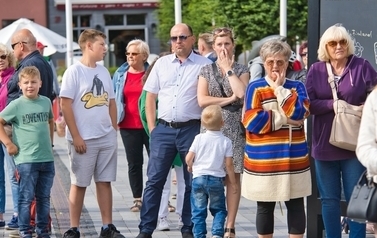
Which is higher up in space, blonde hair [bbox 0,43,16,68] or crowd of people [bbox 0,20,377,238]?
blonde hair [bbox 0,43,16,68]

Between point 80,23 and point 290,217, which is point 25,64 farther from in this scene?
point 80,23

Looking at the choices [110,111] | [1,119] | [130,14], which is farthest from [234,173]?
[130,14]

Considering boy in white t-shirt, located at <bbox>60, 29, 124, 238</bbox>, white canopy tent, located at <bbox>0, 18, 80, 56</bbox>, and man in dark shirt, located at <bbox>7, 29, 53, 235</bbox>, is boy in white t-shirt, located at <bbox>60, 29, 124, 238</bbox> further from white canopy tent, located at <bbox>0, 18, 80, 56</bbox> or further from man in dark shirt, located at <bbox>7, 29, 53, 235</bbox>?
white canopy tent, located at <bbox>0, 18, 80, 56</bbox>

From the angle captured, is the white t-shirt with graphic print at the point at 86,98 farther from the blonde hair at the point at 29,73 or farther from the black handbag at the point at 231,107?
the black handbag at the point at 231,107

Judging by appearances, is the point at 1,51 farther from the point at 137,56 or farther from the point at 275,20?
the point at 275,20

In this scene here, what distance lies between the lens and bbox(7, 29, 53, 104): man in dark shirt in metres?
Result: 9.06

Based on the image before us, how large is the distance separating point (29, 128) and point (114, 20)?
38.9m

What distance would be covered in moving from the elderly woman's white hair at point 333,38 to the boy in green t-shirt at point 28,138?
2.63 meters

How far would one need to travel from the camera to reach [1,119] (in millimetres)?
8578

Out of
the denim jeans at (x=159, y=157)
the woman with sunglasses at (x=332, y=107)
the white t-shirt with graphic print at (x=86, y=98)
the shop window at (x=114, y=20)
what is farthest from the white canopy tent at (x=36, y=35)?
the shop window at (x=114, y=20)

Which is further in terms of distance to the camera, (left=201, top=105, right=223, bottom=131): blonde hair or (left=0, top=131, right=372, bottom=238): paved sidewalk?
(left=0, top=131, right=372, bottom=238): paved sidewalk

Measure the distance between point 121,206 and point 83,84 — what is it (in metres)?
2.87

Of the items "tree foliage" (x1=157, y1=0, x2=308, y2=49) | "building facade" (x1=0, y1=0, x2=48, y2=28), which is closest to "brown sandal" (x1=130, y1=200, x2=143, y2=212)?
"tree foliage" (x1=157, y1=0, x2=308, y2=49)

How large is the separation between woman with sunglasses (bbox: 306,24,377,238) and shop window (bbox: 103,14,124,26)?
39.8 m
